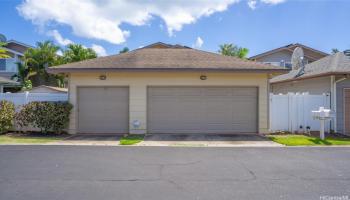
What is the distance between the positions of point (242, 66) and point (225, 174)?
25.9 ft

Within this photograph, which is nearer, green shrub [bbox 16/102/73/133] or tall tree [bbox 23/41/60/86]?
green shrub [bbox 16/102/73/133]

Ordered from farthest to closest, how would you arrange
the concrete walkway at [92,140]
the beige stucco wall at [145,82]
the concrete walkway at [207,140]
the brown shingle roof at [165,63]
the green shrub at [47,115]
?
the beige stucco wall at [145,82] < the brown shingle roof at [165,63] < the green shrub at [47,115] < the concrete walkway at [92,140] < the concrete walkway at [207,140]

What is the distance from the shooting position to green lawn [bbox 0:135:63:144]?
12055 millimetres

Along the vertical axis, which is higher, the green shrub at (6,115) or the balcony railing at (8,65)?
the balcony railing at (8,65)

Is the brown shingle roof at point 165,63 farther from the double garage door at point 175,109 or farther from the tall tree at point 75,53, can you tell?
the tall tree at point 75,53

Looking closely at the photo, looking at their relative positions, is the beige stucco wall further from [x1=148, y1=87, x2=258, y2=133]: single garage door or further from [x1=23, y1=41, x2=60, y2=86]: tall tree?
[x1=23, y1=41, x2=60, y2=86]: tall tree

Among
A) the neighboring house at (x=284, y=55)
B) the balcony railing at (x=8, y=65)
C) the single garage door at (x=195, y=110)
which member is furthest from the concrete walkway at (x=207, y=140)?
the balcony railing at (x=8, y=65)

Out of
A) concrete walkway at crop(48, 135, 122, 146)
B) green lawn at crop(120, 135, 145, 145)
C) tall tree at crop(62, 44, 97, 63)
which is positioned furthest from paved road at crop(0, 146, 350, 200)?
tall tree at crop(62, 44, 97, 63)

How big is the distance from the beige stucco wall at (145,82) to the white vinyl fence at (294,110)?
982mm

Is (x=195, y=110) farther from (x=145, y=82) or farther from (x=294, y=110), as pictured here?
(x=294, y=110)

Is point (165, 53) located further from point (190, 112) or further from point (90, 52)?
point (90, 52)

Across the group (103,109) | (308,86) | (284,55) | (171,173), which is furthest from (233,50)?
(171,173)

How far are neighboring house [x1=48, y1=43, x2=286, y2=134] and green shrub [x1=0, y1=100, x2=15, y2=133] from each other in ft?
9.17

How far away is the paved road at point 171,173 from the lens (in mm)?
5539
